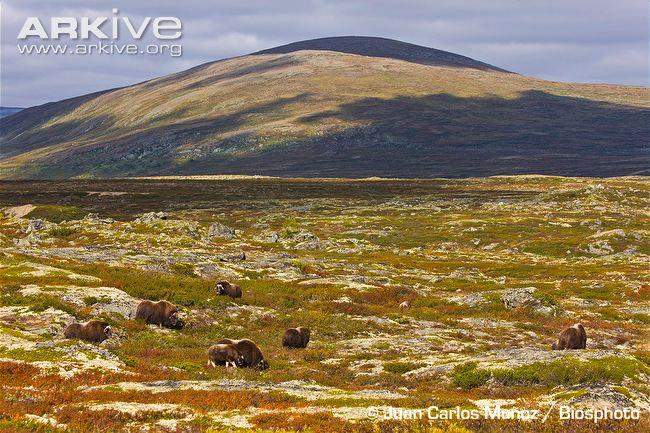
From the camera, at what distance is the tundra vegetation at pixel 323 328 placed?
17.1 metres

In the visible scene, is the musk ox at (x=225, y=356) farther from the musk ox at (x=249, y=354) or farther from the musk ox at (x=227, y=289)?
the musk ox at (x=227, y=289)

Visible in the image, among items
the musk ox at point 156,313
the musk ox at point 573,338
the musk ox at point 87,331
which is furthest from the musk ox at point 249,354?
the musk ox at point 573,338

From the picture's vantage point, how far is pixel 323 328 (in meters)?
36.7

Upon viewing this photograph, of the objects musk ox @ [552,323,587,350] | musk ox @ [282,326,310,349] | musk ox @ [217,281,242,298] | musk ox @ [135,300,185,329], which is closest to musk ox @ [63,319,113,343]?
musk ox @ [135,300,185,329]

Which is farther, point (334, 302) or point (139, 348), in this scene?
point (334, 302)

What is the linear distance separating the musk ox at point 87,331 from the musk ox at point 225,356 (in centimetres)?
641

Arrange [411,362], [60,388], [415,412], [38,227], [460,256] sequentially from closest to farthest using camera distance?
[415,412] < [60,388] < [411,362] < [460,256] < [38,227]

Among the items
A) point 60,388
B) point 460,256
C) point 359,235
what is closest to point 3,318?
point 60,388

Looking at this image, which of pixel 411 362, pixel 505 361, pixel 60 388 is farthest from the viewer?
pixel 411 362

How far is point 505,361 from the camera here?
2395cm

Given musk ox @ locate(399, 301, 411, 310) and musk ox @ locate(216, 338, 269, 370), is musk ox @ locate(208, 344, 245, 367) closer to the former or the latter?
musk ox @ locate(216, 338, 269, 370)

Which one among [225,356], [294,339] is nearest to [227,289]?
[294,339]

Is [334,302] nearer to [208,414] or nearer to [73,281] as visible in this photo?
[73,281]

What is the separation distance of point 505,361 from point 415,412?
924 cm
